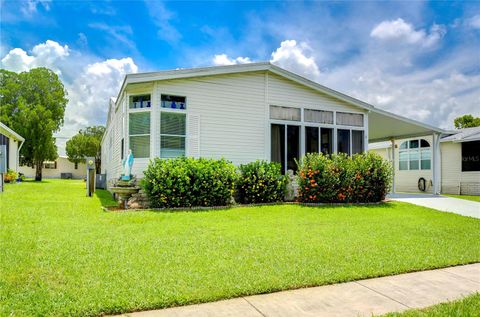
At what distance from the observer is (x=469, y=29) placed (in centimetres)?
1098

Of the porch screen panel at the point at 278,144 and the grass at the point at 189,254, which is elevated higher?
the porch screen panel at the point at 278,144

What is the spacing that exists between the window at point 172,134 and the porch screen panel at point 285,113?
3290 millimetres

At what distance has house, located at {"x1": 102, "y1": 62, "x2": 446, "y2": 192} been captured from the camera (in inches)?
412

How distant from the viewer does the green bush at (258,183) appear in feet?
34.8

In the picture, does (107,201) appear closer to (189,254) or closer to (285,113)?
(285,113)

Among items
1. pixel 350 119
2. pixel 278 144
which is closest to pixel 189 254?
pixel 278 144

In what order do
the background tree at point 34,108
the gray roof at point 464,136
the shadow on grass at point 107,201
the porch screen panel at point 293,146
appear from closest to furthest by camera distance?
the shadow on grass at point 107,201 < the porch screen panel at point 293,146 < the gray roof at point 464,136 < the background tree at point 34,108

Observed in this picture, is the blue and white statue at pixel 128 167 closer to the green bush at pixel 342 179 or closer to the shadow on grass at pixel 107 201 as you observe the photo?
the shadow on grass at pixel 107 201

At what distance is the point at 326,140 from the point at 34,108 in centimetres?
2463

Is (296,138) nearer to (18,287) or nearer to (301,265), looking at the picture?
(301,265)

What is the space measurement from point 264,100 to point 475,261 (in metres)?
8.23

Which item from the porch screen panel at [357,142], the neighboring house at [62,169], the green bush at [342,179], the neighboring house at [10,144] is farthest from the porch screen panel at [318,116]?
the neighboring house at [62,169]

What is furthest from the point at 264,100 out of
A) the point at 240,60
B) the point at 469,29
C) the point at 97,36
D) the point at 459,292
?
the point at 459,292

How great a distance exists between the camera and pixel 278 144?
1218cm
